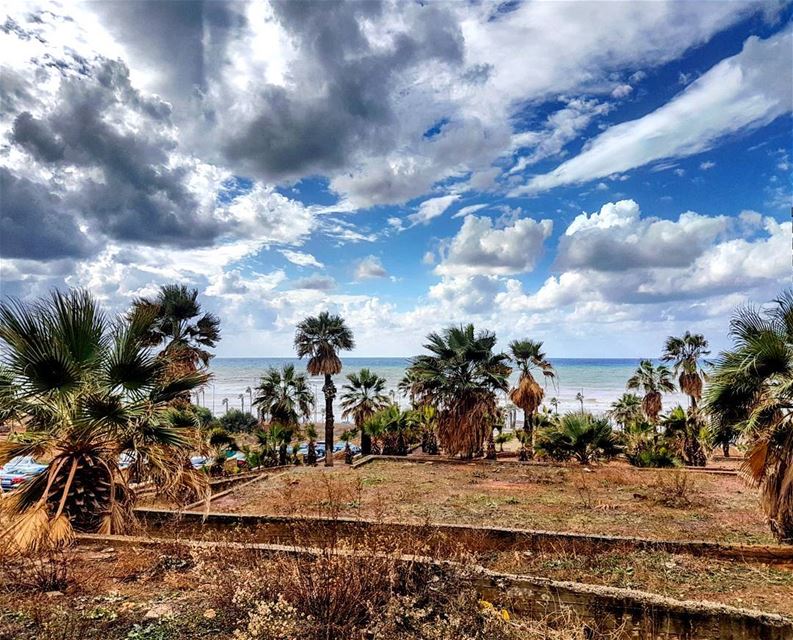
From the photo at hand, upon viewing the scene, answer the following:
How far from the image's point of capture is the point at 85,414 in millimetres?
6172

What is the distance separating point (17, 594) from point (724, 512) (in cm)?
1277

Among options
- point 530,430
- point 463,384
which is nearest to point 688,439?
point 530,430

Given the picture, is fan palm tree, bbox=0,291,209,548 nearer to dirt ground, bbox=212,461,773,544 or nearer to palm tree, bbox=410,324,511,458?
dirt ground, bbox=212,461,773,544

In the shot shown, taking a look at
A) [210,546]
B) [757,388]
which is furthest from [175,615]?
[757,388]

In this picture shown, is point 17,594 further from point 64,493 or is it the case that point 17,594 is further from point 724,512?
point 724,512

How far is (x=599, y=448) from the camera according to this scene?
19.1 m

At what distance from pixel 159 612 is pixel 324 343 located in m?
22.9

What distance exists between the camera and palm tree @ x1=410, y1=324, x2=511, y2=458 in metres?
19.6

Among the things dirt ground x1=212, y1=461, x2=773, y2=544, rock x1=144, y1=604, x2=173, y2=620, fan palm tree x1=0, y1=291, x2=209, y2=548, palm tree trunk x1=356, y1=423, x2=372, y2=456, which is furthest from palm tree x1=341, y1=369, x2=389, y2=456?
rock x1=144, y1=604, x2=173, y2=620

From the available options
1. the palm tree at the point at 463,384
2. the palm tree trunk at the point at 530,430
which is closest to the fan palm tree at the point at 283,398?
the palm tree at the point at 463,384

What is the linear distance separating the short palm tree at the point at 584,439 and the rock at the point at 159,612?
691 inches

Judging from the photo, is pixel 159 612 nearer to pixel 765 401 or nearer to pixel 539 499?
pixel 765 401

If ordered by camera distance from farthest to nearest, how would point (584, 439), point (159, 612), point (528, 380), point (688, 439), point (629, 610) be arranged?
point (528, 380) → point (688, 439) → point (584, 439) → point (629, 610) → point (159, 612)

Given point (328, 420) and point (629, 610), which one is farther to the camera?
point (328, 420)
